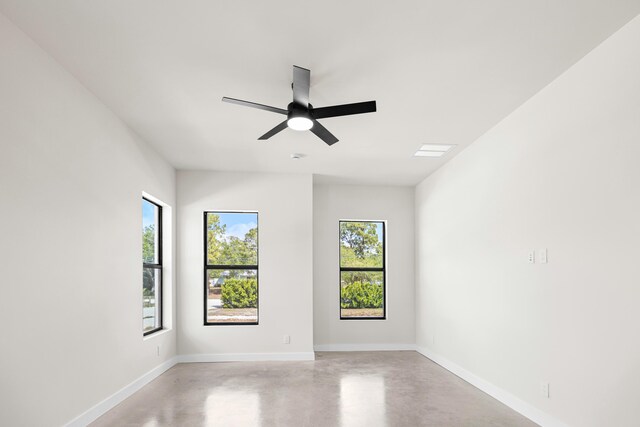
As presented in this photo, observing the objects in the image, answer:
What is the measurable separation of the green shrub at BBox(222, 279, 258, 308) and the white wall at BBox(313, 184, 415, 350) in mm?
1099

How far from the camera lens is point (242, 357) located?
237 inches

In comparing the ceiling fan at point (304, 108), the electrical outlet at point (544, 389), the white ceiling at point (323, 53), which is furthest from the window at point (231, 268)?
the electrical outlet at point (544, 389)

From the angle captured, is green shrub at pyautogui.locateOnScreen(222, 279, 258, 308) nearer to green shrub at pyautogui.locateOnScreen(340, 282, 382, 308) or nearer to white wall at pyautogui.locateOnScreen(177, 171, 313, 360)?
white wall at pyautogui.locateOnScreen(177, 171, 313, 360)

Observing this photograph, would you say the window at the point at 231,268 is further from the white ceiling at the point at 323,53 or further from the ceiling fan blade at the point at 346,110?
the ceiling fan blade at the point at 346,110

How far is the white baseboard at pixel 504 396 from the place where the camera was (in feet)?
11.0

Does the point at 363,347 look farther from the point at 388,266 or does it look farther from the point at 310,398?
the point at 310,398

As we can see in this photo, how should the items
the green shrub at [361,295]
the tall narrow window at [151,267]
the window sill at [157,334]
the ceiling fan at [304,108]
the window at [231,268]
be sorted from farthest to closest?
the green shrub at [361,295], the window at [231,268], the tall narrow window at [151,267], the window sill at [157,334], the ceiling fan at [304,108]

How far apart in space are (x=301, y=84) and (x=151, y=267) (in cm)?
353

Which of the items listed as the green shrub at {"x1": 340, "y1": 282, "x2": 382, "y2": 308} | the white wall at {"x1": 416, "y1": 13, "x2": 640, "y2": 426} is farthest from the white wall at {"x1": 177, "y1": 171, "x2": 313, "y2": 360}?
the white wall at {"x1": 416, "y1": 13, "x2": 640, "y2": 426}

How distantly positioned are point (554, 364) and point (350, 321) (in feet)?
12.7

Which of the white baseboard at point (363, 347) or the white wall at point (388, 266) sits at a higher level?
the white wall at point (388, 266)

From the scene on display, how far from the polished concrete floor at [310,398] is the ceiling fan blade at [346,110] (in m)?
2.50

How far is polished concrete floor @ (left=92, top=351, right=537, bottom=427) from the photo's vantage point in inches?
142

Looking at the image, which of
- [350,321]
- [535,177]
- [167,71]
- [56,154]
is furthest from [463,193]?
[56,154]
